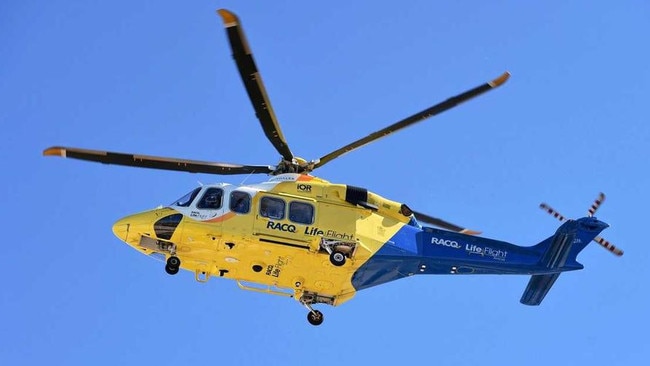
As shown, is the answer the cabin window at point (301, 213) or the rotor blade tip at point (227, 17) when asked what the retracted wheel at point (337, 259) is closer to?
the cabin window at point (301, 213)

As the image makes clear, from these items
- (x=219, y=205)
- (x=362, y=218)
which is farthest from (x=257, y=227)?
(x=362, y=218)

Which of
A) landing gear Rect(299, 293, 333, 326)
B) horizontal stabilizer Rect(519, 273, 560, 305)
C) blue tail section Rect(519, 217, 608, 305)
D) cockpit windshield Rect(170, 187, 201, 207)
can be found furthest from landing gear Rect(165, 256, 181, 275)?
horizontal stabilizer Rect(519, 273, 560, 305)

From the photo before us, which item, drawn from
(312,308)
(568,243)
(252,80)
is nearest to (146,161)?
(252,80)

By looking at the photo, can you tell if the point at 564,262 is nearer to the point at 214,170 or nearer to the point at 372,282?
the point at 372,282

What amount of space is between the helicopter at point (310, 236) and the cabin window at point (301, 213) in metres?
0.02

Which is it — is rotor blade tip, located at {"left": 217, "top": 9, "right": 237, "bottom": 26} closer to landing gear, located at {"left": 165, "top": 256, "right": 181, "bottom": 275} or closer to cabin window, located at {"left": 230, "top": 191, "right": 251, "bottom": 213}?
cabin window, located at {"left": 230, "top": 191, "right": 251, "bottom": 213}

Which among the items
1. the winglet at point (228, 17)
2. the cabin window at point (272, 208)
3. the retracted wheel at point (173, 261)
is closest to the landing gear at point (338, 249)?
the cabin window at point (272, 208)

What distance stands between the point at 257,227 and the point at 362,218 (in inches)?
97.8

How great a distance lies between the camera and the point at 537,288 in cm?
2127

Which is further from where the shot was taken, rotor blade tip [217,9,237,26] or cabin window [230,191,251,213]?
cabin window [230,191,251,213]

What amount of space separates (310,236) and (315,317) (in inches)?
91.3

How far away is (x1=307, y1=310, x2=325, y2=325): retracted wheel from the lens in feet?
66.3

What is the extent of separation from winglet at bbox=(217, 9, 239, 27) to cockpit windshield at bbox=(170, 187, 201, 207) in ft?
16.4

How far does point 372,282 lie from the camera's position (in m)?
20.1
